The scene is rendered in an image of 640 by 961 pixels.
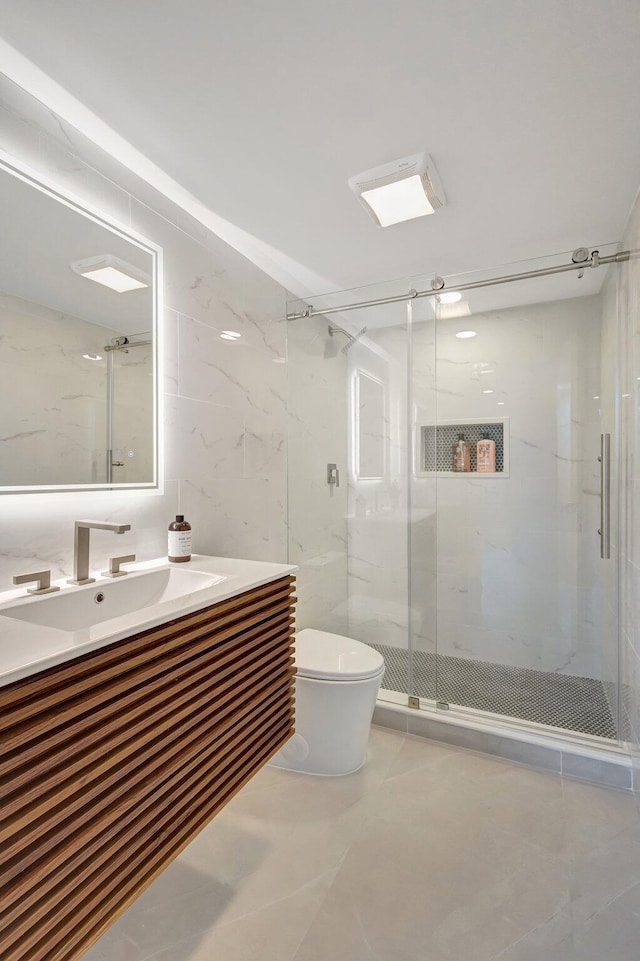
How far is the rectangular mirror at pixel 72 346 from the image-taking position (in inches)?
50.1

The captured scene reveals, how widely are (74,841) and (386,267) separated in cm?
245

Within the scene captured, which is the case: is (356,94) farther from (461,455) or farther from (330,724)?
(330,724)

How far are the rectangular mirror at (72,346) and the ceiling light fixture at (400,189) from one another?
0.80 metres

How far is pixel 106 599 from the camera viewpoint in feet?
4.51

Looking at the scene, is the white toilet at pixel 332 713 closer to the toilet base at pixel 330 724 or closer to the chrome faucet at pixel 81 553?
the toilet base at pixel 330 724

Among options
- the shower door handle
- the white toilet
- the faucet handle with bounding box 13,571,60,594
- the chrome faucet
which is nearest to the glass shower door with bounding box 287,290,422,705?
the white toilet

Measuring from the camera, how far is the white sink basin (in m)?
1.19

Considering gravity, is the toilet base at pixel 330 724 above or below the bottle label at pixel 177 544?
below

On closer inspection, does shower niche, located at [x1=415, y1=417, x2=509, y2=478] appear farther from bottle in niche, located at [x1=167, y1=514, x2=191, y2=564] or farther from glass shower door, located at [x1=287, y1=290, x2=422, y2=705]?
bottle in niche, located at [x1=167, y1=514, x2=191, y2=564]

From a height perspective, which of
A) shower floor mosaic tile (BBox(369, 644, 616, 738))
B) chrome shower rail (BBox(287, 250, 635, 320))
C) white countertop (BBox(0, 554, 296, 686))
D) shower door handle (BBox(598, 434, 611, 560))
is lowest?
shower floor mosaic tile (BBox(369, 644, 616, 738))

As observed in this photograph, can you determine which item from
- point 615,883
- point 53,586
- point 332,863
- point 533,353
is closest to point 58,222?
A: point 53,586

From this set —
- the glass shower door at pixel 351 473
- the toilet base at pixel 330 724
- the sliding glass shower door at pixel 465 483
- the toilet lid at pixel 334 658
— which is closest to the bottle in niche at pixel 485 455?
the sliding glass shower door at pixel 465 483

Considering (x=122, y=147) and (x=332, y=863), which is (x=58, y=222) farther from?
(x=332, y=863)

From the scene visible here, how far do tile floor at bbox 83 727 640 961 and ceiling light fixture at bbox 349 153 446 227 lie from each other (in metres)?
2.27
